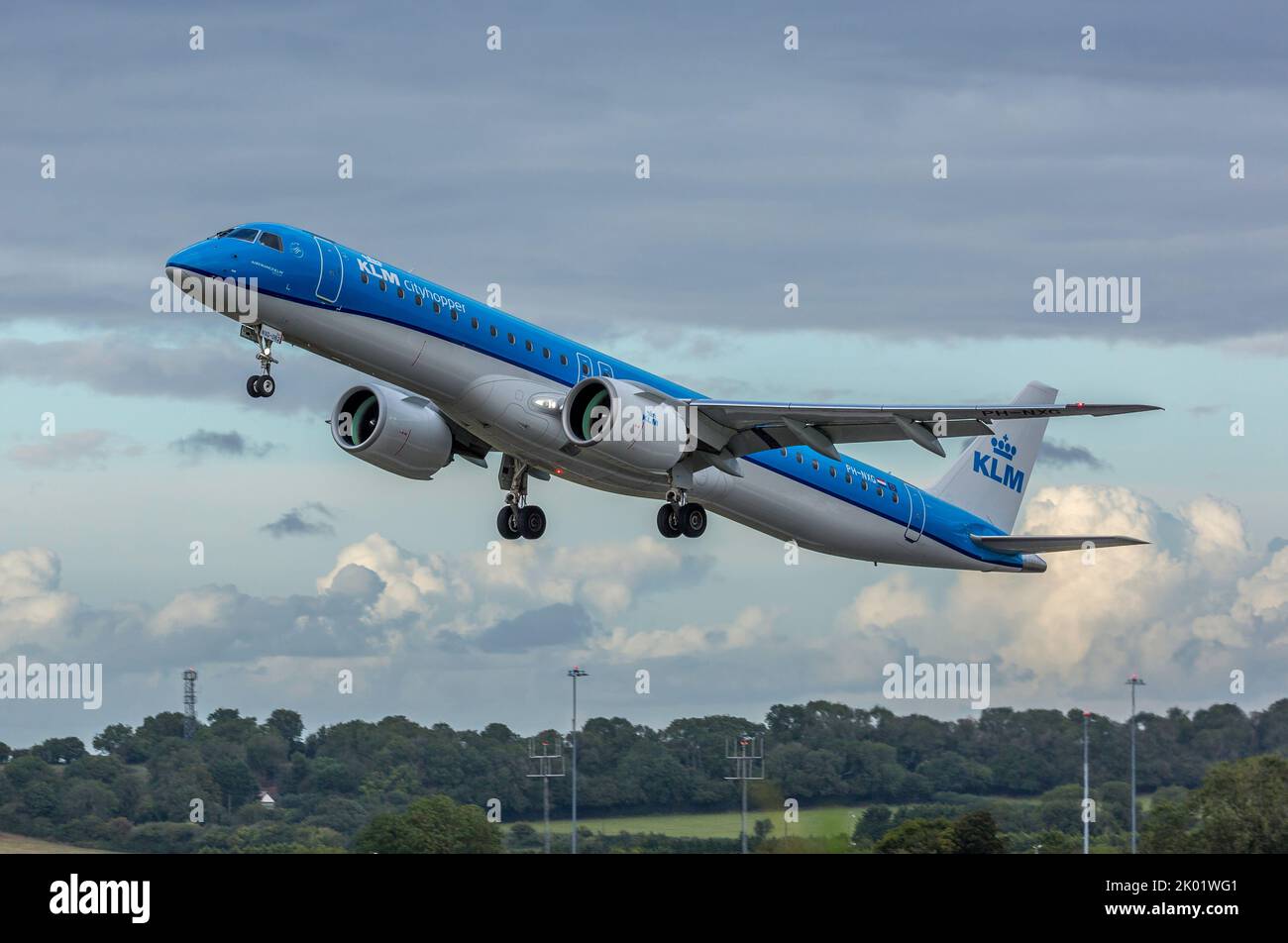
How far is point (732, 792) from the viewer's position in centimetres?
5684

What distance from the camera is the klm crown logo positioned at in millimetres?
62537

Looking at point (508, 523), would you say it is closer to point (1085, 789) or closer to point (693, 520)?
point (693, 520)

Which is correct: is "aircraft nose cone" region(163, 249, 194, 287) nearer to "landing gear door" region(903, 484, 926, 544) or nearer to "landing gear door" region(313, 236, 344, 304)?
"landing gear door" region(313, 236, 344, 304)

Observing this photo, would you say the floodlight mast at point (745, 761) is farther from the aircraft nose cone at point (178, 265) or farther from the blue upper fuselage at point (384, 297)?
the aircraft nose cone at point (178, 265)

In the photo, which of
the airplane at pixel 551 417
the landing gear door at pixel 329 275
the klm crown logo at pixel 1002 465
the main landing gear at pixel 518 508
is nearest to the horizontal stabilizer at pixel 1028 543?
the airplane at pixel 551 417

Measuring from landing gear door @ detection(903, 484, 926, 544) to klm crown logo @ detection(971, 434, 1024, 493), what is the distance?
608cm

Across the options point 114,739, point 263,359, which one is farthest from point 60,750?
point 263,359

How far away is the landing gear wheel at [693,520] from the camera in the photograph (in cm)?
4959

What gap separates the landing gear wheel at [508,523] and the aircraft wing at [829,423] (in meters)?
6.59

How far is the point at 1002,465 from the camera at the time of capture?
6334 centimetres

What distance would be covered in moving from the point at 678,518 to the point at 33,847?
19520 mm

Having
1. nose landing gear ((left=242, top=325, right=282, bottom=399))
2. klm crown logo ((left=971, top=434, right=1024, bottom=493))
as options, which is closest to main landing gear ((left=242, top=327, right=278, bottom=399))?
nose landing gear ((left=242, top=325, right=282, bottom=399))
